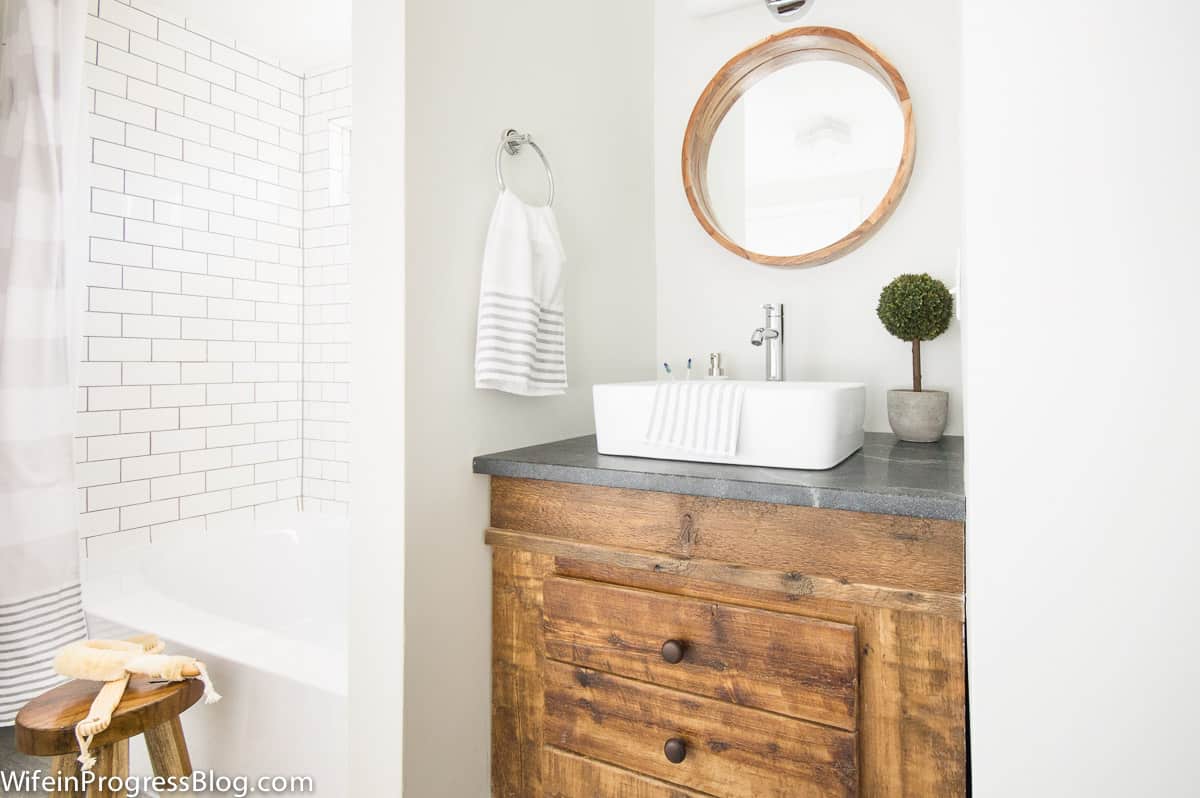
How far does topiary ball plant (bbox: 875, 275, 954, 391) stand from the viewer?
1.43 meters

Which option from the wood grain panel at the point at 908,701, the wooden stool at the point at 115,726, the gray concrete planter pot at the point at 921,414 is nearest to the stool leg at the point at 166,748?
the wooden stool at the point at 115,726

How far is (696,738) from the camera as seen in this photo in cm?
113

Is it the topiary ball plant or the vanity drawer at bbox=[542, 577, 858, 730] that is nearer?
the vanity drawer at bbox=[542, 577, 858, 730]

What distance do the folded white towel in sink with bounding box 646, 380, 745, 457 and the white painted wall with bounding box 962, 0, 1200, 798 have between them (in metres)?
0.45

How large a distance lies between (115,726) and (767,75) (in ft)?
7.04

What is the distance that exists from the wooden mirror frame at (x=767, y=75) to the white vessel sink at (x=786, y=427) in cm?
53

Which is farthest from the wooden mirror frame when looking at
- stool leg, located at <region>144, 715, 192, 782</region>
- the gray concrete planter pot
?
stool leg, located at <region>144, 715, 192, 782</region>

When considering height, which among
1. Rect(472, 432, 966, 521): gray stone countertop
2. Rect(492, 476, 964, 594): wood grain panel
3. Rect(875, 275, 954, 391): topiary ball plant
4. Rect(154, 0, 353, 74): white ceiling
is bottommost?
Rect(492, 476, 964, 594): wood grain panel

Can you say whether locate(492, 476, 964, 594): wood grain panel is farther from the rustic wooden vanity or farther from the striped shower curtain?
the striped shower curtain

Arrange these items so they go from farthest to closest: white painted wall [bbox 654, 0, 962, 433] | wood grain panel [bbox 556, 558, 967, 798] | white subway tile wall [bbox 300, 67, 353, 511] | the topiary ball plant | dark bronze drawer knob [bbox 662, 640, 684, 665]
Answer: white subway tile wall [bbox 300, 67, 353, 511]
white painted wall [bbox 654, 0, 962, 433]
the topiary ball plant
dark bronze drawer knob [bbox 662, 640, 684, 665]
wood grain panel [bbox 556, 558, 967, 798]

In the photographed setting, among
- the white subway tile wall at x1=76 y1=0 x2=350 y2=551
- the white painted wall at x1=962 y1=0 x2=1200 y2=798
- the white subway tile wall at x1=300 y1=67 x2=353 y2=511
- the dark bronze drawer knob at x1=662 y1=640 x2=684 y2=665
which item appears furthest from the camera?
the white subway tile wall at x1=300 y1=67 x2=353 y2=511

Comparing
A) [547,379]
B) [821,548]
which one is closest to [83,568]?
[547,379]

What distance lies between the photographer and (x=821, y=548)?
1.04 metres

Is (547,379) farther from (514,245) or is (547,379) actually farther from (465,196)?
(465,196)
